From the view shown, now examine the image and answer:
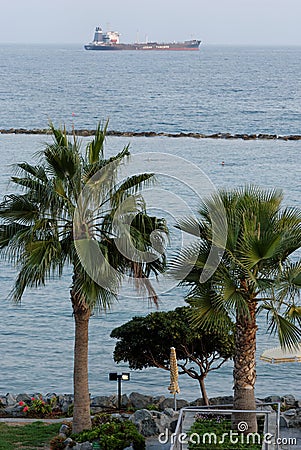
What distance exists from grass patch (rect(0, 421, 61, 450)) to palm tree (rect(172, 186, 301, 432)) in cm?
364

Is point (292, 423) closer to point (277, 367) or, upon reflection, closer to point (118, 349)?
point (118, 349)

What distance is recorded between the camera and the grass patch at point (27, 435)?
15.4m

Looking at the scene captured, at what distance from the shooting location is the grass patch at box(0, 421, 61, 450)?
15.4 m

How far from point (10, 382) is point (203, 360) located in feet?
21.3

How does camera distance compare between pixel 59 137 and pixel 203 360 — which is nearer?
pixel 59 137

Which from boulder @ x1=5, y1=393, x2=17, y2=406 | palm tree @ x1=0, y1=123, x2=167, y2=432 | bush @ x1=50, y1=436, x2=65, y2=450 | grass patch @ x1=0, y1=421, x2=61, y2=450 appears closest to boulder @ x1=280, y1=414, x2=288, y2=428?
palm tree @ x1=0, y1=123, x2=167, y2=432

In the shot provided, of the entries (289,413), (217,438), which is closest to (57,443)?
(217,438)

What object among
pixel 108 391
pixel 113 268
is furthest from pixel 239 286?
pixel 108 391

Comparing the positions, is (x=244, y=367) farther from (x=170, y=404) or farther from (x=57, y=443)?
(x=170, y=404)

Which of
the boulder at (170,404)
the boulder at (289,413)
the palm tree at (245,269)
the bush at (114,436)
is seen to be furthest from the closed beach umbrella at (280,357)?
the palm tree at (245,269)

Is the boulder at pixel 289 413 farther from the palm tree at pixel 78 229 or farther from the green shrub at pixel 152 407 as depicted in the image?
the palm tree at pixel 78 229

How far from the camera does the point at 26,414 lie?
18547 millimetres

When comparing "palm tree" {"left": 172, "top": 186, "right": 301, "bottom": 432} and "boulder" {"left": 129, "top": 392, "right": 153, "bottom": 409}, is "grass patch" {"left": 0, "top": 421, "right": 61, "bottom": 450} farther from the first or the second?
"palm tree" {"left": 172, "top": 186, "right": 301, "bottom": 432}

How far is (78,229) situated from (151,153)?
144 ft
